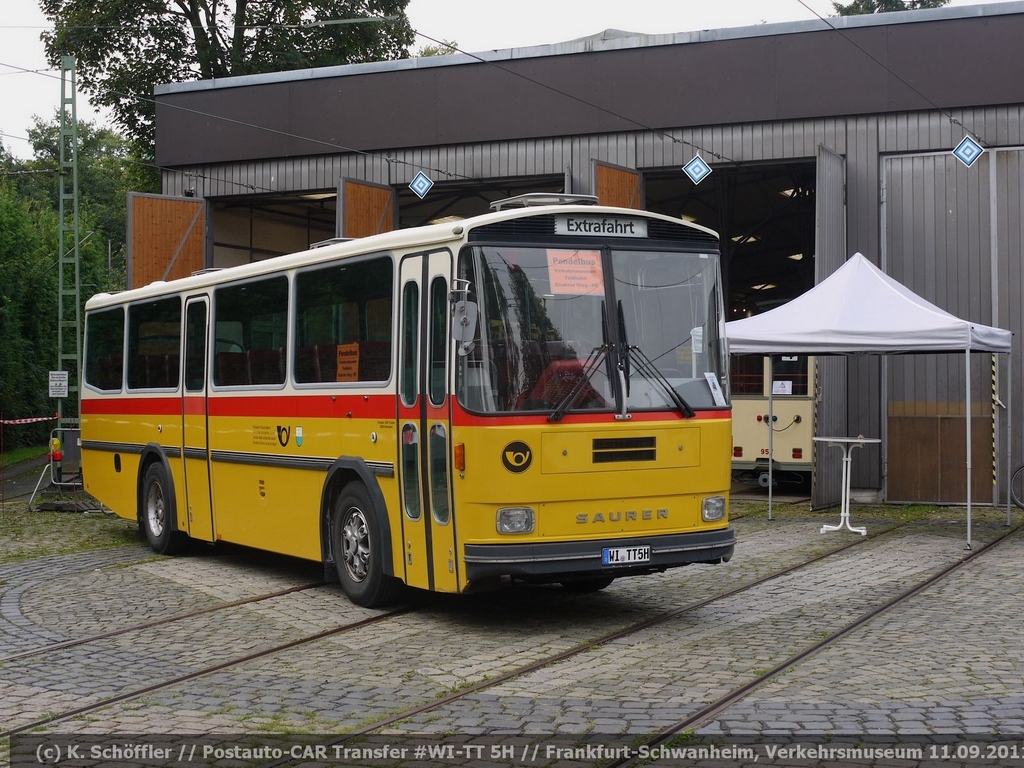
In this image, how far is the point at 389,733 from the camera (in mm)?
6168

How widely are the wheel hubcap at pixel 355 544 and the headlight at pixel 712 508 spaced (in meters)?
2.59

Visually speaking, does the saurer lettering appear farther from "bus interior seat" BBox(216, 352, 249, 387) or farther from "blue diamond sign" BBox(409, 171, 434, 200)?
"blue diamond sign" BBox(409, 171, 434, 200)

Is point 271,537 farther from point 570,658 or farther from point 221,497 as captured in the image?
point 570,658

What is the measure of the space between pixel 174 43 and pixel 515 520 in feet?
97.8

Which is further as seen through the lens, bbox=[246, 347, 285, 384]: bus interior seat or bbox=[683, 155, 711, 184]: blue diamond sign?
bbox=[683, 155, 711, 184]: blue diamond sign

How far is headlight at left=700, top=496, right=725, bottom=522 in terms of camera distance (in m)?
9.25

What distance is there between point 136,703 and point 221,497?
5.56 meters

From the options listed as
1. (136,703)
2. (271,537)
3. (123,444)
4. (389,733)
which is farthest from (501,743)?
(123,444)

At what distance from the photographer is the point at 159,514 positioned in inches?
545

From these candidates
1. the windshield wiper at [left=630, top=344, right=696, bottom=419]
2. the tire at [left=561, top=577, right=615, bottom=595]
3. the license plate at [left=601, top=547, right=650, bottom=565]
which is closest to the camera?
the license plate at [left=601, top=547, right=650, bottom=565]

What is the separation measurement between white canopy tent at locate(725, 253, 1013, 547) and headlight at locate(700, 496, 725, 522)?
501 cm

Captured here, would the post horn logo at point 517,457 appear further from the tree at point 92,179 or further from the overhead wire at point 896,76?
the tree at point 92,179

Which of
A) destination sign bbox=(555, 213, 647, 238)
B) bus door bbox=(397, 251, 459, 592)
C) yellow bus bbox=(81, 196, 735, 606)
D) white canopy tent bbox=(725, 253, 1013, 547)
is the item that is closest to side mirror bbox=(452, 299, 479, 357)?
yellow bus bbox=(81, 196, 735, 606)

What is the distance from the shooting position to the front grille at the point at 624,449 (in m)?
8.81
